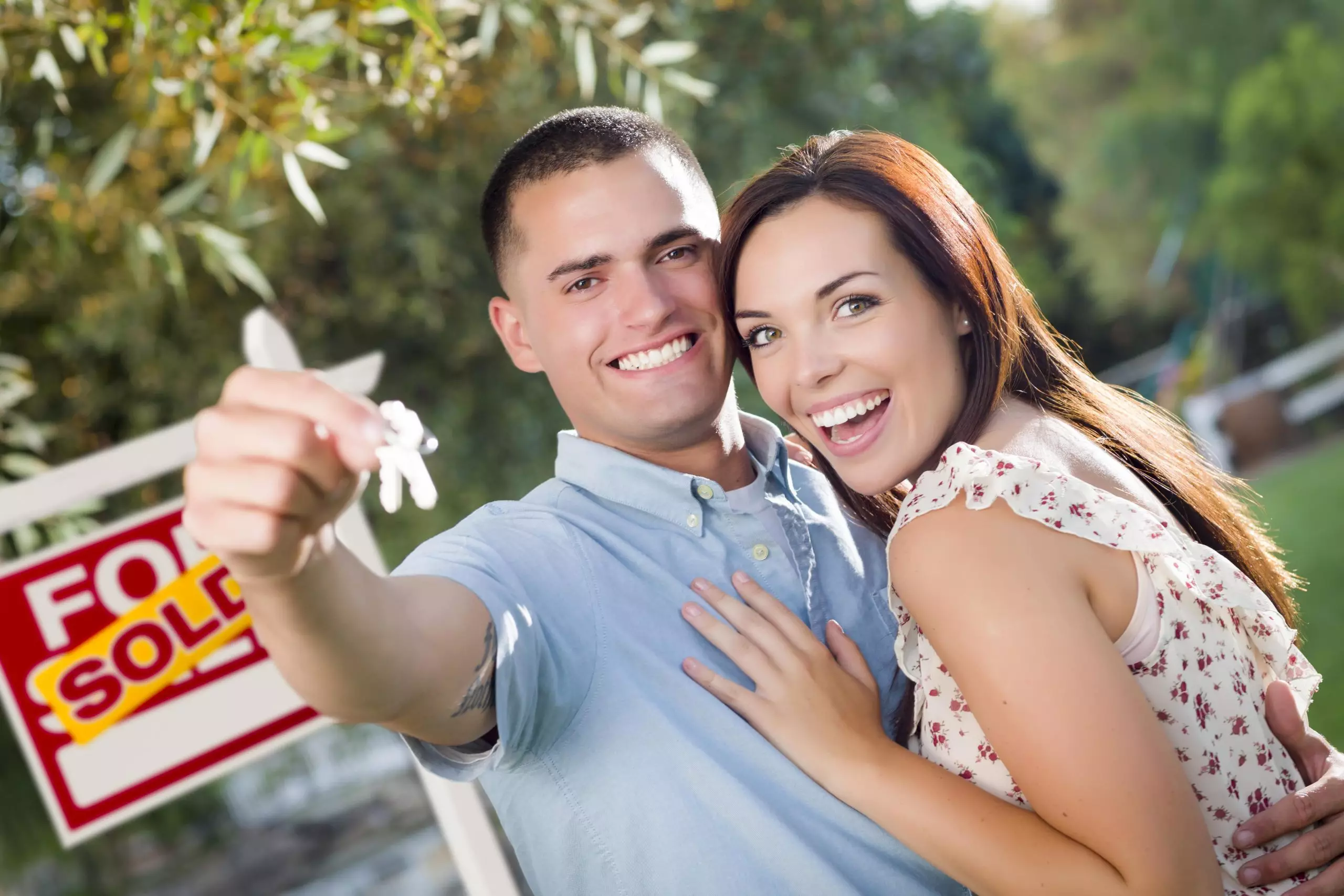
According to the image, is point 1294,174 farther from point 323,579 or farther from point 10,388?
point 323,579

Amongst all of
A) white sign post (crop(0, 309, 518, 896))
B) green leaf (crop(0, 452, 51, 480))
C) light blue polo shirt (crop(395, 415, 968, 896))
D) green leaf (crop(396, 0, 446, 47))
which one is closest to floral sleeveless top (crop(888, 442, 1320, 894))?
light blue polo shirt (crop(395, 415, 968, 896))

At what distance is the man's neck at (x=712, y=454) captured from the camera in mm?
1994

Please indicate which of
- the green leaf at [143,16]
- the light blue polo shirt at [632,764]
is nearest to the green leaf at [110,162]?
the green leaf at [143,16]

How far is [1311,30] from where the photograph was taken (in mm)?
16562

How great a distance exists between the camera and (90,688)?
241cm

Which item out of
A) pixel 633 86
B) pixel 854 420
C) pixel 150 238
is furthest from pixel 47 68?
pixel 854 420

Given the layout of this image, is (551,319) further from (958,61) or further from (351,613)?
(958,61)

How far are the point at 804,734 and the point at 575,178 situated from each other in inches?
35.3

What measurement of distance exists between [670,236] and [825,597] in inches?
23.4

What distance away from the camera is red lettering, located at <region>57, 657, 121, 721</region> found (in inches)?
94.0

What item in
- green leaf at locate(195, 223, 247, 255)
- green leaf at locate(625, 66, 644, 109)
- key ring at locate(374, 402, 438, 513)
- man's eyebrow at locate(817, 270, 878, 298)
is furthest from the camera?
green leaf at locate(625, 66, 644, 109)

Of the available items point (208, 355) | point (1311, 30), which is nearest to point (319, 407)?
point (208, 355)

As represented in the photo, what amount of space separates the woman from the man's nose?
0.32 feet

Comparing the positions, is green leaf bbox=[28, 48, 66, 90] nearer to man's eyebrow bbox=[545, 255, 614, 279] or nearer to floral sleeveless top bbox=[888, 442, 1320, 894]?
man's eyebrow bbox=[545, 255, 614, 279]
